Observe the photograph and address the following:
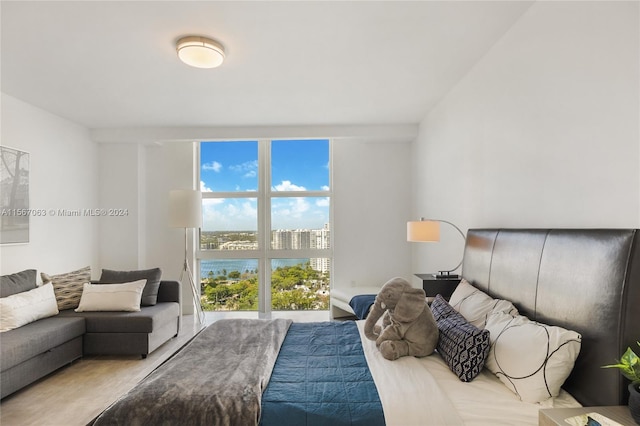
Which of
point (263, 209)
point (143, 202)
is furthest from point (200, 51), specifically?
point (143, 202)

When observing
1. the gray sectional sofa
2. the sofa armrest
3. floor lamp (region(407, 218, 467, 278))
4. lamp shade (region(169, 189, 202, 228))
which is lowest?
the gray sectional sofa

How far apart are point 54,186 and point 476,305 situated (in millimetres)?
4645

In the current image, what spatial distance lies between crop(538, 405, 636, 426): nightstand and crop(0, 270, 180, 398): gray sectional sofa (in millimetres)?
3224

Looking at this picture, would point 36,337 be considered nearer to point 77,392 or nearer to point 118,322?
point 77,392

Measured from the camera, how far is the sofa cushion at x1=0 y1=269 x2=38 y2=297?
2.92 metres

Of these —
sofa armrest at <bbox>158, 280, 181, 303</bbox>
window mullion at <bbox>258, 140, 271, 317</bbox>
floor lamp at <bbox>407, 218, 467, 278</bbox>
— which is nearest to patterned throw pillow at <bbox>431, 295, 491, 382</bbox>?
floor lamp at <bbox>407, 218, 467, 278</bbox>

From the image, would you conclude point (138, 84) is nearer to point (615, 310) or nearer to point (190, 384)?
point (190, 384)

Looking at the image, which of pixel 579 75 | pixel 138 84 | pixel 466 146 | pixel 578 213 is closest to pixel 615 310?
pixel 578 213

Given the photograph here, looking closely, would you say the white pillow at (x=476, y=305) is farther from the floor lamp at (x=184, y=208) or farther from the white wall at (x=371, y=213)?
the floor lamp at (x=184, y=208)

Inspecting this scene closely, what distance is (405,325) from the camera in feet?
6.42

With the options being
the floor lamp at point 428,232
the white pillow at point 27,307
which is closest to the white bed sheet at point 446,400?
the floor lamp at point 428,232

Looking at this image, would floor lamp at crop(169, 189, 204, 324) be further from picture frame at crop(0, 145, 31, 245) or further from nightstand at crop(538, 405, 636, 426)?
nightstand at crop(538, 405, 636, 426)

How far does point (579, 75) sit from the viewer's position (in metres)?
1.68

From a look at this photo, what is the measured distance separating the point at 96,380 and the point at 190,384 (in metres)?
1.95
